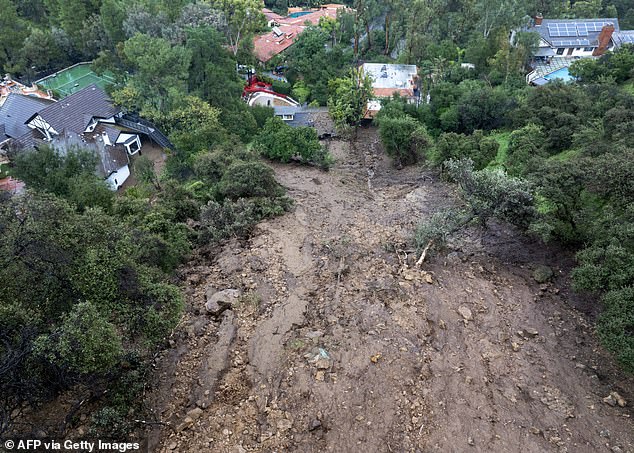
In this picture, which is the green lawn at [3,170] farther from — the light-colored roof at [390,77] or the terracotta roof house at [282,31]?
the light-colored roof at [390,77]

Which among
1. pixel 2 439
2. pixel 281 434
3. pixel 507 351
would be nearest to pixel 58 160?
pixel 2 439

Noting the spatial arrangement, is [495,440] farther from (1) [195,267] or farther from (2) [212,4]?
(2) [212,4]

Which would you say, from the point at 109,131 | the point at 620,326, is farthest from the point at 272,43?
the point at 620,326

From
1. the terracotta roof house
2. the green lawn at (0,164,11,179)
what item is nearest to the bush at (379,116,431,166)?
the terracotta roof house

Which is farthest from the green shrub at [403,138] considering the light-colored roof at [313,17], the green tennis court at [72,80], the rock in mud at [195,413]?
the light-colored roof at [313,17]

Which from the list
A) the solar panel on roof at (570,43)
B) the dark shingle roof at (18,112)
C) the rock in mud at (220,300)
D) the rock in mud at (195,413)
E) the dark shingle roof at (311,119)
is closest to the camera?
the rock in mud at (195,413)

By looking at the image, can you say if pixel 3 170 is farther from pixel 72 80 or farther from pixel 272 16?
pixel 272 16
